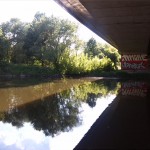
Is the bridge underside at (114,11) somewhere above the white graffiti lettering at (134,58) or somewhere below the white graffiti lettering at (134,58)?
above

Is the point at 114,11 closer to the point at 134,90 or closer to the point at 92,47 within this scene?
the point at 134,90

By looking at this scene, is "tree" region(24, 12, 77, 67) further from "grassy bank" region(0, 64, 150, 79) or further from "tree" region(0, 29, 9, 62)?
"tree" region(0, 29, 9, 62)

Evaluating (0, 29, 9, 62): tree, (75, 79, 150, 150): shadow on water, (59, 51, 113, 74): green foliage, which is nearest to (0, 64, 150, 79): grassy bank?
(59, 51, 113, 74): green foliage

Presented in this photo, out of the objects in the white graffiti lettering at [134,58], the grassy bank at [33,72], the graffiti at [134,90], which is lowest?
the graffiti at [134,90]

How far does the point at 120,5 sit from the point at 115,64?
35.4 metres

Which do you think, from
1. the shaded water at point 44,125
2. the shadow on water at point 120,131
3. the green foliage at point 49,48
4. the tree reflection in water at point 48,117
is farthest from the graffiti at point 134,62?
the shadow on water at point 120,131

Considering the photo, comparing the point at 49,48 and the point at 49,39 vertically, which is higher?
the point at 49,39

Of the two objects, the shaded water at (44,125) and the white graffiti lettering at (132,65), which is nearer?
the shaded water at (44,125)

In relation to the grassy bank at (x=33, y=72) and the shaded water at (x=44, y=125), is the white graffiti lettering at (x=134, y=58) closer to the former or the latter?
A: the grassy bank at (x=33, y=72)

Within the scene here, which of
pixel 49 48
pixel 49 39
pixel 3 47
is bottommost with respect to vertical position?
pixel 49 48

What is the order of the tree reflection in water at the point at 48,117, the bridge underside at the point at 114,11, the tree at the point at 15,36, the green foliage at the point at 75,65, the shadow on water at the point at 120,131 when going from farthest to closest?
the tree at the point at 15,36 < the green foliage at the point at 75,65 < the bridge underside at the point at 114,11 < the tree reflection in water at the point at 48,117 < the shadow on water at the point at 120,131

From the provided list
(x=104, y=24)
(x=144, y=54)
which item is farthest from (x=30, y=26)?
(x=104, y=24)

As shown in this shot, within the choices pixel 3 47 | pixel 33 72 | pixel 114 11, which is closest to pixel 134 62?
pixel 33 72

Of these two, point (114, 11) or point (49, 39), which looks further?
point (49, 39)
